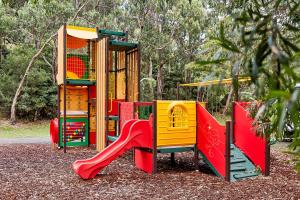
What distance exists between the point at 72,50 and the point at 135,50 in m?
1.91

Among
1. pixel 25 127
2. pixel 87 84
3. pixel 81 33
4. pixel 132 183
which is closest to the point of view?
pixel 132 183

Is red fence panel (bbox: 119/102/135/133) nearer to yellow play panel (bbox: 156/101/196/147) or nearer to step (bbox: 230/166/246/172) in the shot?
yellow play panel (bbox: 156/101/196/147)

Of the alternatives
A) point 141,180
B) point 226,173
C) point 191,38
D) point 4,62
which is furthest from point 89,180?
point 191,38

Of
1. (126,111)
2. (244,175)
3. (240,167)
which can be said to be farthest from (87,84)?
(244,175)

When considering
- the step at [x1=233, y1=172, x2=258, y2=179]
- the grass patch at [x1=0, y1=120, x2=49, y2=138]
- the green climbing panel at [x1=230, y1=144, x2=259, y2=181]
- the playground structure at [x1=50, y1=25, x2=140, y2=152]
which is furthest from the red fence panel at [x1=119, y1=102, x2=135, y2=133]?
the grass patch at [x1=0, y1=120, x2=49, y2=138]

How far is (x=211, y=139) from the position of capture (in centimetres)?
600

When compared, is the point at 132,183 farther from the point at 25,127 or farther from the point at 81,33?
the point at 25,127

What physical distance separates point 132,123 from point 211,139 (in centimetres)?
136

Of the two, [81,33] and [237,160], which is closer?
[237,160]

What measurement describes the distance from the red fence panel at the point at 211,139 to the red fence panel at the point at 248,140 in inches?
21.8

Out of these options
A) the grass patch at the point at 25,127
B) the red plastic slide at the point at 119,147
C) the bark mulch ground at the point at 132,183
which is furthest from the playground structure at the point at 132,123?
the grass patch at the point at 25,127

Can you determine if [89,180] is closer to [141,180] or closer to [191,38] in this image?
[141,180]

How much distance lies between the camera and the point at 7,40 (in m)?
19.4

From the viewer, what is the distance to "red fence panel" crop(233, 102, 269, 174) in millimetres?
5945
